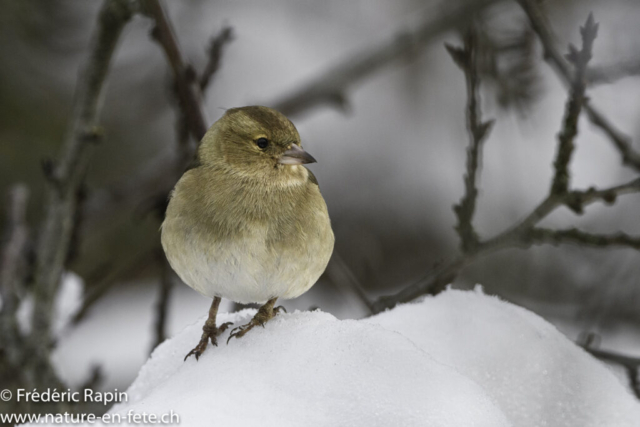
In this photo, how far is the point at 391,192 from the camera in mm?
8617

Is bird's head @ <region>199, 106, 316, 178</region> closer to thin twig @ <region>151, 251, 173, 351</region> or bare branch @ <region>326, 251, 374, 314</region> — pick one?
bare branch @ <region>326, 251, 374, 314</region>

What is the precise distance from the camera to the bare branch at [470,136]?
6.83ft

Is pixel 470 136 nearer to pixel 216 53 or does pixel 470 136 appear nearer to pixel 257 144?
pixel 257 144

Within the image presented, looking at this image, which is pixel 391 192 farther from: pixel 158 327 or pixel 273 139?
pixel 273 139

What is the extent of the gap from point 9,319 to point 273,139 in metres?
1.85

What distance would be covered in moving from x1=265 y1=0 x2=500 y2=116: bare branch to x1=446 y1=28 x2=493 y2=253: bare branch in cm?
203

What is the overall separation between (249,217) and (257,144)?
1.11 ft

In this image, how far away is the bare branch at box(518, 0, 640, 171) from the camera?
2174 mm

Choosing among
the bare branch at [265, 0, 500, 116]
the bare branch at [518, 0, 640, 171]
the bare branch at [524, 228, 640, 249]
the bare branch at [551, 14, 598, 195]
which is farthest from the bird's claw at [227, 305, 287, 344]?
the bare branch at [265, 0, 500, 116]

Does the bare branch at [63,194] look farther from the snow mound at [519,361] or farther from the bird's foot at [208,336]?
the snow mound at [519,361]

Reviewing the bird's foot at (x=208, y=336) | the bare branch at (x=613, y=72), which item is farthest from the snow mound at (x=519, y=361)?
the bare branch at (x=613, y=72)

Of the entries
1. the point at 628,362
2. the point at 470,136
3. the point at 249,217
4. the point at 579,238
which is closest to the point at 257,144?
the point at 249,217

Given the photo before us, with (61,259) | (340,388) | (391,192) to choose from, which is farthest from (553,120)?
(340,388)

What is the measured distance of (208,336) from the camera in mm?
2109
